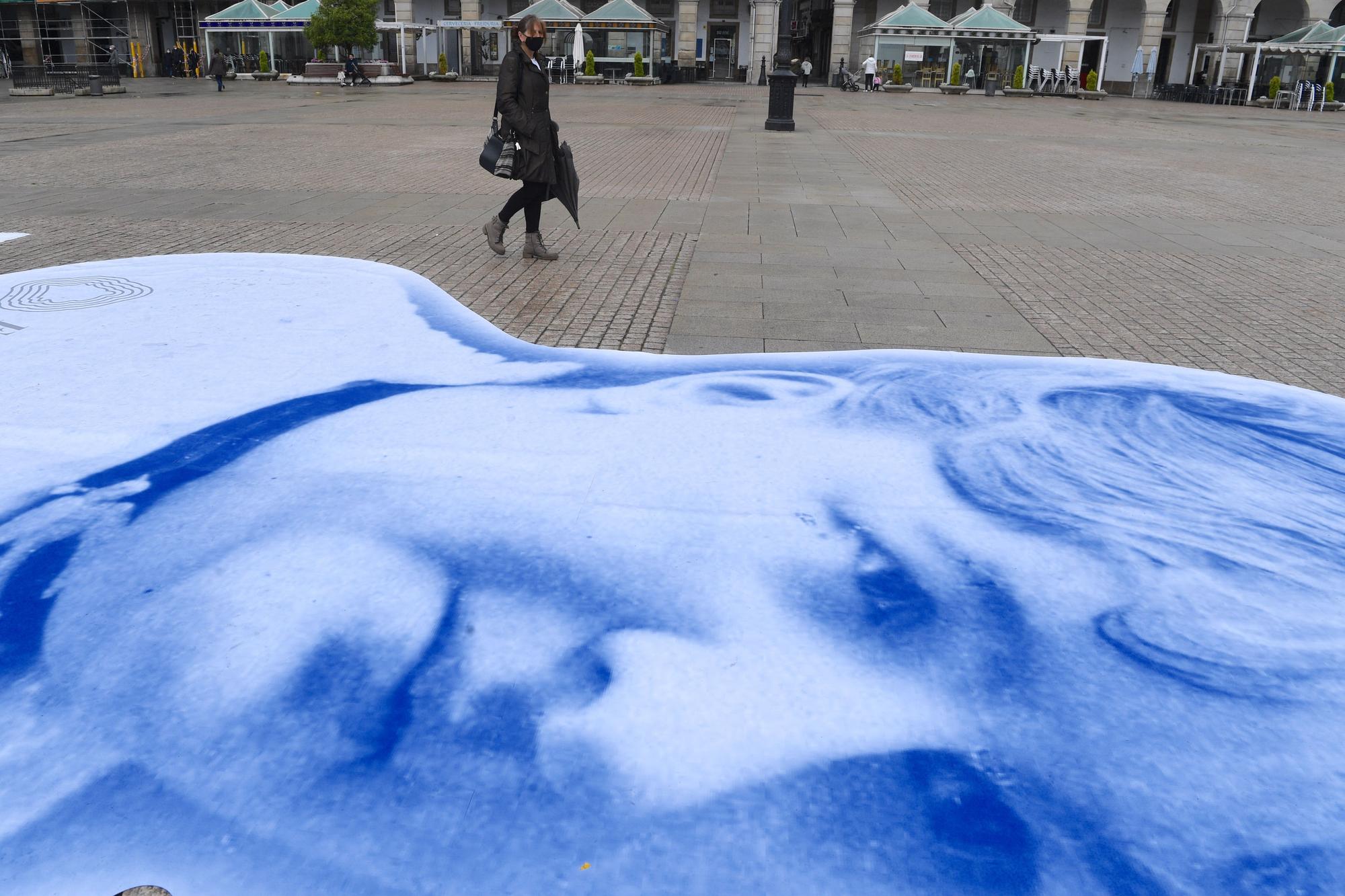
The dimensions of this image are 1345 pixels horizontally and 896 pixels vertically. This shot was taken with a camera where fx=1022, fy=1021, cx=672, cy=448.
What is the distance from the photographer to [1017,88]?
3844 cm

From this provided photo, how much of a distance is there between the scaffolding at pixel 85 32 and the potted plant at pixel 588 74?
21.4 m

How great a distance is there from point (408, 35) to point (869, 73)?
61.8 feet

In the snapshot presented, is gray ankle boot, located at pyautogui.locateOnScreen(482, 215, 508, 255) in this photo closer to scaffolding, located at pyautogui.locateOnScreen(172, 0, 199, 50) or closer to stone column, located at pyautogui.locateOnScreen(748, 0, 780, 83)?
stone column, located at pyautogui.locateOnScreen(748, 0, 780, 83)

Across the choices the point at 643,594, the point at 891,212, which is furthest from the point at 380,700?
the point at 891,212

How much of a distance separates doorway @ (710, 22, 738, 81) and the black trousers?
131ft

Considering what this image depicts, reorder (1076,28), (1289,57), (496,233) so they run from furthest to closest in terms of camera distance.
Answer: (1076,28), (1289,57), (496,233)

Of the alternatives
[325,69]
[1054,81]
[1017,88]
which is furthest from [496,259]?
[1054,81]

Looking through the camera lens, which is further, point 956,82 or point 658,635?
point 956,82

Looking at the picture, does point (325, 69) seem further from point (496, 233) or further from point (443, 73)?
point (496, 233)

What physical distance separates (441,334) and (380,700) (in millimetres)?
3260

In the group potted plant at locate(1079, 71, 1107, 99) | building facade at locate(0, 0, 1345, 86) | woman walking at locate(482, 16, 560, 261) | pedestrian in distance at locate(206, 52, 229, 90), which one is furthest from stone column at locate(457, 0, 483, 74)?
woman walking at locate(482, 16, 560, 261)

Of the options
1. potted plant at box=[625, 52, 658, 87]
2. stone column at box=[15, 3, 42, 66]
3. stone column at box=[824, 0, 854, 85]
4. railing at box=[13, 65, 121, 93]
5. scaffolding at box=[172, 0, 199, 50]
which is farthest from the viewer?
scaffolding at box=[172, 0, 199, 50]

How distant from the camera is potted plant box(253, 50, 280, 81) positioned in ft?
131

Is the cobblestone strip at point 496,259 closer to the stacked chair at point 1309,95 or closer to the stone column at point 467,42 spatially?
the stacked chair at point 1309,95
